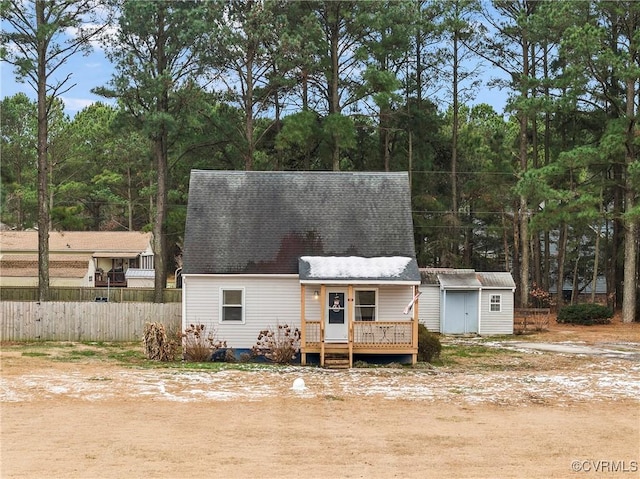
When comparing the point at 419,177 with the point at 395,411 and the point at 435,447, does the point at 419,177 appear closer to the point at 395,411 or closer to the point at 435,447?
the point at 395,411

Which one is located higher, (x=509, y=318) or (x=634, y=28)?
(x=634, y=28)

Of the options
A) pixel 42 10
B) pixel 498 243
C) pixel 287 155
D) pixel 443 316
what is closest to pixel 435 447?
pixel 443 316

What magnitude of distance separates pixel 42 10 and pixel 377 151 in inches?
879

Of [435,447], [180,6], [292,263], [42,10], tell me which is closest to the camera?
[435,447]

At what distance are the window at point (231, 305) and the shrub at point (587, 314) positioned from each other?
21.1 m

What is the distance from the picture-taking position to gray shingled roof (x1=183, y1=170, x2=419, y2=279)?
82.3ft

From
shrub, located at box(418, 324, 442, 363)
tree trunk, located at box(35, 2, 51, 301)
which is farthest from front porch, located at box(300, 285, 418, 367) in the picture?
tree trunk, located at box(35, 2, 51, 301)

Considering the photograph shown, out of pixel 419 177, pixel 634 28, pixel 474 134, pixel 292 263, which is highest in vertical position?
pixel 634 28

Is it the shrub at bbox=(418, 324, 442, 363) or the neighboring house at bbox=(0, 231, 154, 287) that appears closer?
the shrub at bbox=(418, 324, 442, 363)

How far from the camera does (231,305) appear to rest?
2475 cm

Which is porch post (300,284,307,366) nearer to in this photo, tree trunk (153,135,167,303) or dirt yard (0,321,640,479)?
dirt yard (0,321,640,479)

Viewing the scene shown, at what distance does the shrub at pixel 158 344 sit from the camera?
2378cm

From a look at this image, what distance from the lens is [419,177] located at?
47.2 metres

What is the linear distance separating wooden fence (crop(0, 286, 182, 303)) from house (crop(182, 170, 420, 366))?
593 inches
